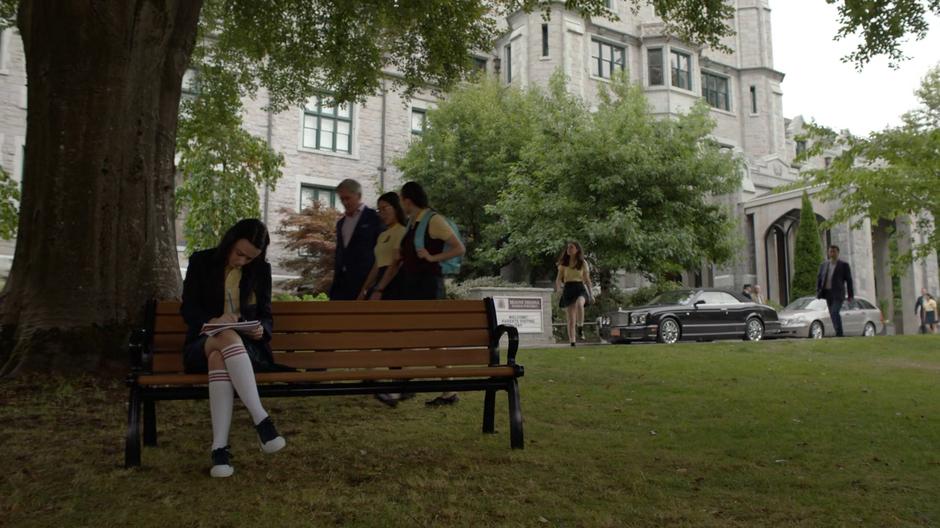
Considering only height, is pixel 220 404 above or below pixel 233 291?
below

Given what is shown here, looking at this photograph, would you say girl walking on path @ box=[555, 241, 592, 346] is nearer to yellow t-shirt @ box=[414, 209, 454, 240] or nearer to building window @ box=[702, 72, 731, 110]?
yellow t-shirt @ box=[414, 209, 454, 240]

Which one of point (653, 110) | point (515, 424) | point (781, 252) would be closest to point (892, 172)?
point (653, 110)

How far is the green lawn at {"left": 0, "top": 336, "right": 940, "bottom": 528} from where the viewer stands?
134 inches

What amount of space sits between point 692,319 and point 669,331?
0.89 m

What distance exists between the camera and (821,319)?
76.2ft

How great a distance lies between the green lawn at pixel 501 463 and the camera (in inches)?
134

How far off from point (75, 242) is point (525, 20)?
30.6 m

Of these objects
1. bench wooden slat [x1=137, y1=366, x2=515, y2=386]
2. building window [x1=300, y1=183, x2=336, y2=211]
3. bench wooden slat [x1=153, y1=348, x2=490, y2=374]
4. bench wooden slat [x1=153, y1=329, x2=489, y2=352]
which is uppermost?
building window [x1=300, y1=183, x2=336, y2=211]

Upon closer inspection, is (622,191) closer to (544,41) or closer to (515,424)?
(544,41)

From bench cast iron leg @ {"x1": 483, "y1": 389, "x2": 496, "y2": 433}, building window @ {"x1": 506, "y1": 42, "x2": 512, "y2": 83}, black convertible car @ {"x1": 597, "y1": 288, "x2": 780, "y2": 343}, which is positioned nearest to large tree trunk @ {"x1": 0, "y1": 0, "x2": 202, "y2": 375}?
bench cast iron leg @ {"x1": 483, "y1": 389, "x2": 496, "y2": 433}

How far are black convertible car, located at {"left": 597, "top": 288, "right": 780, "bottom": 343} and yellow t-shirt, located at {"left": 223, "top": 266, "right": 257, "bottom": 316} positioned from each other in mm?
14802

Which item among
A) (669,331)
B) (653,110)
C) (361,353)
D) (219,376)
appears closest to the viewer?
(219,376)

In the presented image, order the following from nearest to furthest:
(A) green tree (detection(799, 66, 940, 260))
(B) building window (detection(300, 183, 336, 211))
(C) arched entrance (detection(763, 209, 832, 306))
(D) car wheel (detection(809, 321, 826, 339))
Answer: (A) green tree (detection(799, 66, 940, 260)), (D) car wheel (detection(809, 321, 826, 339)), (B) building window (detection(300, 183, 336, 211)), (C) arched entrance (detection(763, 209, 832, 306))

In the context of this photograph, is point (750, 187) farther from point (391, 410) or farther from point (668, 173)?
point (391, 410)
